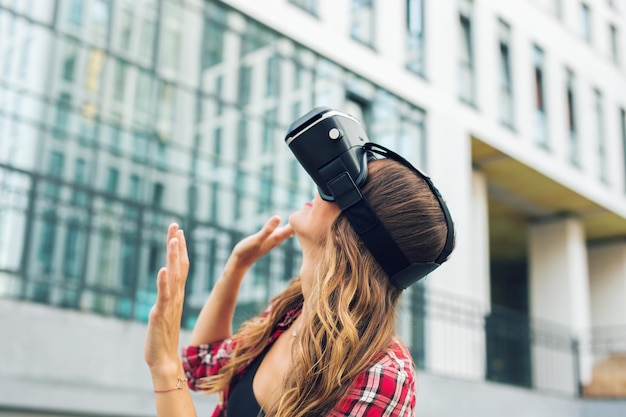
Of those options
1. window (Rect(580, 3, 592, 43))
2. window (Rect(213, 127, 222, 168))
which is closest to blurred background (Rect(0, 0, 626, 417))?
window (Rect(213, 127, 222, 168))

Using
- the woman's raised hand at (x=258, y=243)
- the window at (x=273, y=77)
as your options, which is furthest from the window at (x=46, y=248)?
the woman's raised hand at (x=258, y=243)

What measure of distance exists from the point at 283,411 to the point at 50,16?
8.95 meters

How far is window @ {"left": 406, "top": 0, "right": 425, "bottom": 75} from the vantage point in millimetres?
14594

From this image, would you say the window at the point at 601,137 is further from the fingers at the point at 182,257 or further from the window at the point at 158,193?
the fingers at the point at 182,257

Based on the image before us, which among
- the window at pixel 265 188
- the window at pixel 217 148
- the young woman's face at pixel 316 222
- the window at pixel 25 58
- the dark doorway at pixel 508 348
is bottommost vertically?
the young woman's face at pixel 316 222

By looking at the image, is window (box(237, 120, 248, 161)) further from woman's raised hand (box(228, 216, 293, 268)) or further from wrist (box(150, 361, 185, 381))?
wrist (box(150, 361, 185, 381))

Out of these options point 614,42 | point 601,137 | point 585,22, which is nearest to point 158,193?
point 601,137

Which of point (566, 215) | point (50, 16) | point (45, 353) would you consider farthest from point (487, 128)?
point (45, 353)

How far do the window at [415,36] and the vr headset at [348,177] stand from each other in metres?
12.8

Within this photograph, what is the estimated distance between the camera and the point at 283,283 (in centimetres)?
1075

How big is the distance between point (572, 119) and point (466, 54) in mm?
4272

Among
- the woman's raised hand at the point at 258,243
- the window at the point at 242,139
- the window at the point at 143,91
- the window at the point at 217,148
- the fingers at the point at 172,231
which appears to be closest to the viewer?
the fingers at the point at 172,231

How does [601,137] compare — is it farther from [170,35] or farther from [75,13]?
[75,13]

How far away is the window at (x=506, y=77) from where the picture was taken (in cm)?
1656
